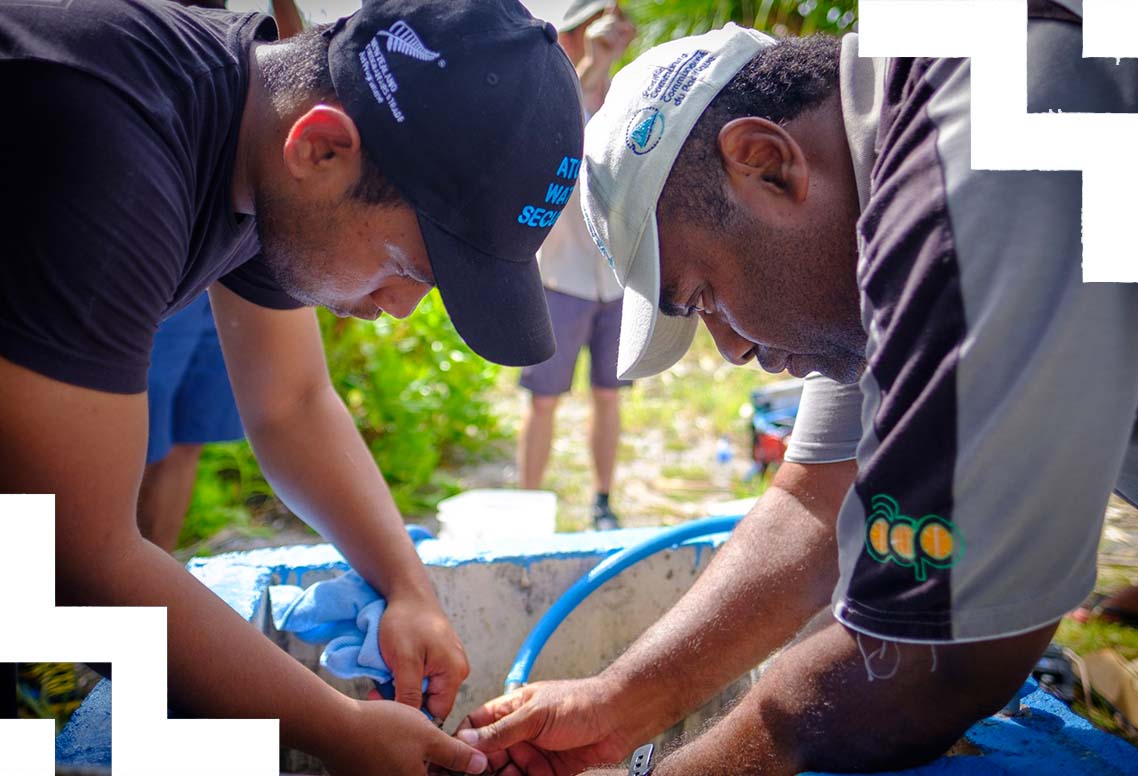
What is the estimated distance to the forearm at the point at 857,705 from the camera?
1228mm

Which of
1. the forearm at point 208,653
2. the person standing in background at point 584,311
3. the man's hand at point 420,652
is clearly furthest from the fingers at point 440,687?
the person standing in background at point 584,311

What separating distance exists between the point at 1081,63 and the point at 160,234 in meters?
1.12

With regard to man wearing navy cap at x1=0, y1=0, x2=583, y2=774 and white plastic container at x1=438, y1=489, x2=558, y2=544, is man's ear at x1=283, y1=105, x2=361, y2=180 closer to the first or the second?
man wearing navy cap at x1=0, y1=0, x2=583, y2=774

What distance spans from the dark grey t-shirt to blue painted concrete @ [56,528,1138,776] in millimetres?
691

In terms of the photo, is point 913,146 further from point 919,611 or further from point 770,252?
point 919,611

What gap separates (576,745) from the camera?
79.3 inches

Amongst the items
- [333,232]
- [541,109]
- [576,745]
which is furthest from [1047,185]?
[576,745]

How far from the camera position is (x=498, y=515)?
3648 millimetres

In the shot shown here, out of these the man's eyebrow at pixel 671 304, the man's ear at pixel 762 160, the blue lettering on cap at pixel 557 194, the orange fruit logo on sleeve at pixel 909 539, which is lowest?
the orange fruit logo on sleeve at pixel 909 539

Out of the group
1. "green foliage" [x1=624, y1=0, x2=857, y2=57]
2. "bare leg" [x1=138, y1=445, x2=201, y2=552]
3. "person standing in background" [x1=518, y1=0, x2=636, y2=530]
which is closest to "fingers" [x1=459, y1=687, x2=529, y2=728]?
"bare leg" [x1=138, y1=445, x2=201, y2=552]

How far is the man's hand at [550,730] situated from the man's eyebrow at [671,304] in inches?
29.9

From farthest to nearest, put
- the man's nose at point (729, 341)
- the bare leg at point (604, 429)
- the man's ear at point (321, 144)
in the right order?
the bare leg at point (604, 429) < the man's nose at point (729, 341) < the man's ear at point (321, 144)
